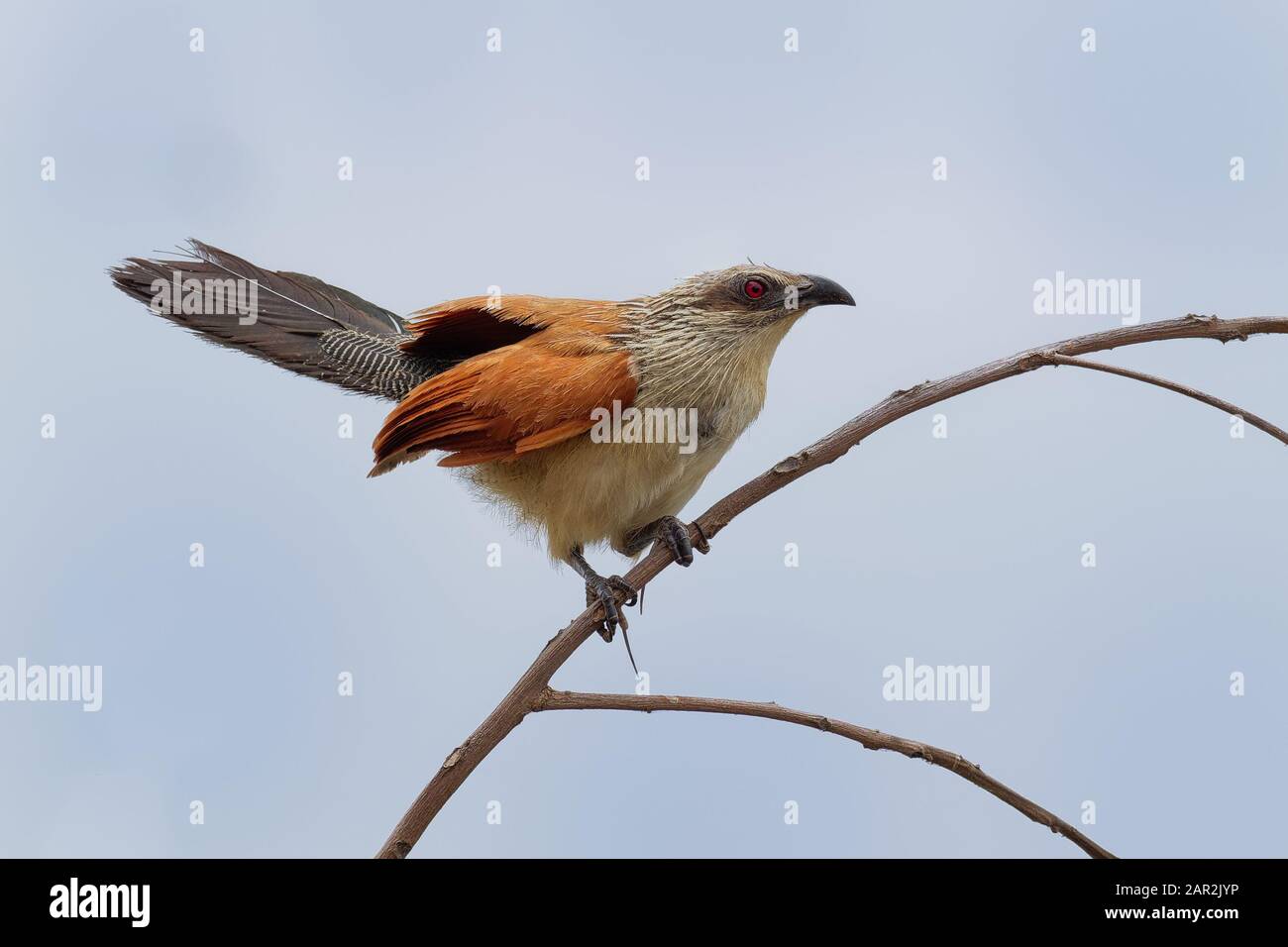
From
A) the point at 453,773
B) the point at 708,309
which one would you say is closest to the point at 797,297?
the point at 708,309

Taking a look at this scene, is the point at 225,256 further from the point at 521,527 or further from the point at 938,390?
the point at 938,390

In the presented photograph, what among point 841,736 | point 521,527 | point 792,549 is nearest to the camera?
point 841,736

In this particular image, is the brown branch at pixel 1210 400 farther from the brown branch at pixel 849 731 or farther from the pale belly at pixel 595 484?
the pale belly at pixel 595 484

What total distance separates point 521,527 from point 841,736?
3.27 feet

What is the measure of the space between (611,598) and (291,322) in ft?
3.28

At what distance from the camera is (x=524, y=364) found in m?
2.60

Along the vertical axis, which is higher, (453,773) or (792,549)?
(792,549)

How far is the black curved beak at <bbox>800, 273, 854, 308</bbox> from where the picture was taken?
8.65 feet

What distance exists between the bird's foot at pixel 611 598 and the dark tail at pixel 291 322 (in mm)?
661

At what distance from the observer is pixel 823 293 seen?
2.65 metres

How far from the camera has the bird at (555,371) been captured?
258 cm

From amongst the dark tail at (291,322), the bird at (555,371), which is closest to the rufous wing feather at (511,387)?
the bird at (555,371)

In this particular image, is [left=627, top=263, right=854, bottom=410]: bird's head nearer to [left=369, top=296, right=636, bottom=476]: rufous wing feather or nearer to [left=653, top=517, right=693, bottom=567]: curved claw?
[left=369, top=296, right=636, bottom=476]: rufous wing feather

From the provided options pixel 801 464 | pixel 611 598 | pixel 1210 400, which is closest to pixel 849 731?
pixel 801 464
